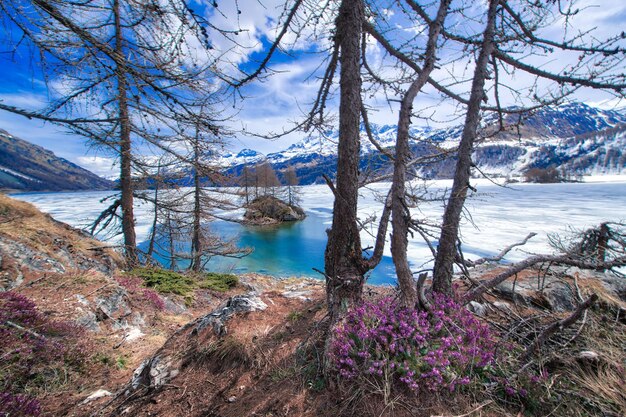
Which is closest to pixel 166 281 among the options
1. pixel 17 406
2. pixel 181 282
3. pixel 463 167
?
pixel 181 282

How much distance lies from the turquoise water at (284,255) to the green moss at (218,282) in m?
2.11

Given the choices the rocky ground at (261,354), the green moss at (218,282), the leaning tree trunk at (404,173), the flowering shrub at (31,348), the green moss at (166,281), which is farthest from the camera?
the green moss at (218,282)

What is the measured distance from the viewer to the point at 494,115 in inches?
153

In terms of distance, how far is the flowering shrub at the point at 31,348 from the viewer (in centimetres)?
317

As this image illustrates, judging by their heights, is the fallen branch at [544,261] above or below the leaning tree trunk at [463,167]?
below

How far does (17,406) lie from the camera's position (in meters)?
2.52

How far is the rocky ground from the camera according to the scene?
2098 millimetres

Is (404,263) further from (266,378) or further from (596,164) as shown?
(596,164)

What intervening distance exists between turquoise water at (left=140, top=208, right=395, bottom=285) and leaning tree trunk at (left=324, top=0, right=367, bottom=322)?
776 centimetres

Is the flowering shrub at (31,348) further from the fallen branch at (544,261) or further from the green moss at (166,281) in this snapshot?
the fallen branch at (544,261)

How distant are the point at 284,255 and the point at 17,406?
19.3 m

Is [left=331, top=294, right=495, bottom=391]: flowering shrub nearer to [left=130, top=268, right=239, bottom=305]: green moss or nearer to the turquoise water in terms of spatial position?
[left=130, top=268, right=239, bottom=305]: green moss

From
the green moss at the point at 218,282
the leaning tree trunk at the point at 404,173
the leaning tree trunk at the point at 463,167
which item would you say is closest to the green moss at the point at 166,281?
the green moss at the point at 218,282

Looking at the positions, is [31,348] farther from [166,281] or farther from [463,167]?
[463,167]
